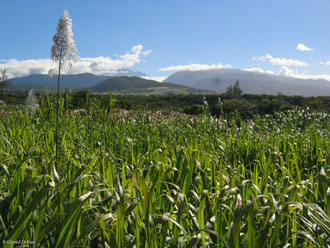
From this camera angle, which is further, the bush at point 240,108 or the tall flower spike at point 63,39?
the bush at point 240,108

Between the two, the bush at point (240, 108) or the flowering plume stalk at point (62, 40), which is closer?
the flowering plume stalk at point (62, 40)

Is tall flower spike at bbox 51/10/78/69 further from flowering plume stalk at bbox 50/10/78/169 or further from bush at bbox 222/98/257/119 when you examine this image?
bush at bbox 222/98/257/119

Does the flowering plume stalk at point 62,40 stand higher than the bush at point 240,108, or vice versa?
the flowering plume stalk at point 62,40

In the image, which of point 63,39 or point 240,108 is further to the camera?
point 240,108

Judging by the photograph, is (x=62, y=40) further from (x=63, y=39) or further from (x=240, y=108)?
(x=240, y=108)

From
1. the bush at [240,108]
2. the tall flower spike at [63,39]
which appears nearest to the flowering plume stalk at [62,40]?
the tall flower spike at [63,39]

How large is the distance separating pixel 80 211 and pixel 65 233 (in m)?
0.13

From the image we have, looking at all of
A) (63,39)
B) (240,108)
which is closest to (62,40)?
(63,39)

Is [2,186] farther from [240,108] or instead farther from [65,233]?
[240,108]

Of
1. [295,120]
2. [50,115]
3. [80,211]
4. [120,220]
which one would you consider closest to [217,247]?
[120,220]

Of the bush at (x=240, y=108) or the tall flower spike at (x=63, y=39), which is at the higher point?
the tall flower spike at (x=63, y=39)

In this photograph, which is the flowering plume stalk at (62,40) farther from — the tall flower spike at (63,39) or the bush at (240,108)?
the bush at (240,108)

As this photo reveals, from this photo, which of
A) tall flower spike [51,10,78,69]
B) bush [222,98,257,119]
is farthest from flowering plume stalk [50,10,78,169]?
bush [222,98,257,119]

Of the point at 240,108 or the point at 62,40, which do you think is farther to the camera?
the point at 240,108
